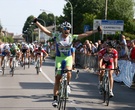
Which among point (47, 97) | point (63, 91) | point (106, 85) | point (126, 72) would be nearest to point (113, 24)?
point (126, 72)

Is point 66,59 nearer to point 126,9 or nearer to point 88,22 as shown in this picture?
point 88,22

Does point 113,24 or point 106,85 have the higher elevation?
point 113,24

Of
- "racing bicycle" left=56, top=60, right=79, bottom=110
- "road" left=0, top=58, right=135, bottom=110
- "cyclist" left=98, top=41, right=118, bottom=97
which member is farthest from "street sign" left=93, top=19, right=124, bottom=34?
"racing bicycle" left=56, top=60, right=79, bottom=110

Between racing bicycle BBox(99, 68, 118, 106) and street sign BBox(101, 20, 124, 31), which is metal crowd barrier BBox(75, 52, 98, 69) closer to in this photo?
street sign BBox(101, 20, 124, 31)

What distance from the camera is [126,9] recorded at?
67.2 meters

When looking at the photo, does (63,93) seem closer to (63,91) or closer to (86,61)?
(63,91)

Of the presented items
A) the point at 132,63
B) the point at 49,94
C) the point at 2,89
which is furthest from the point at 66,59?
the point at 132,63

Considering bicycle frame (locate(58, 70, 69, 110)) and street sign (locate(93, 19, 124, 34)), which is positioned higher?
street sign (locate(93, 19, 124, 34))

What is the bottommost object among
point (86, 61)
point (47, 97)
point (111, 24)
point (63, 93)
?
point (47, 97)

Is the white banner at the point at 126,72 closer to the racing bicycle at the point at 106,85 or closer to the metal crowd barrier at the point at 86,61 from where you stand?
the racing bicycle at the point at 106,85

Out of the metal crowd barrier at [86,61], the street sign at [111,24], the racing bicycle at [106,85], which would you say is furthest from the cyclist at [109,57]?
the street sign at [111,24]

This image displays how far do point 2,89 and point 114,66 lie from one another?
179 inches

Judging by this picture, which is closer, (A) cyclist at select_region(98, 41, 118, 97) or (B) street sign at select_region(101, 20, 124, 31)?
(A) cyclist at select_region(98, 41, 118, 97)

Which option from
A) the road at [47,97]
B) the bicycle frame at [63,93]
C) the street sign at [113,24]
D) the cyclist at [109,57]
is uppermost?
the street sign at [113,24]
